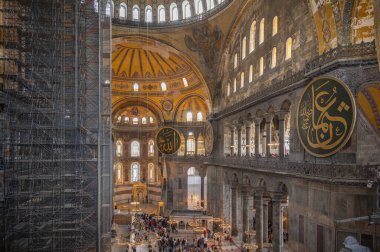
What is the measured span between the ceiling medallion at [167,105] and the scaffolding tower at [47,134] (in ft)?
49.9

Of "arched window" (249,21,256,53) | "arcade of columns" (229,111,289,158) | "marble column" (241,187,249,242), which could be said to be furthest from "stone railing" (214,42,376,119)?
"marble column" (241,187,249,242)

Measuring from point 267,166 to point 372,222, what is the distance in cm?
596

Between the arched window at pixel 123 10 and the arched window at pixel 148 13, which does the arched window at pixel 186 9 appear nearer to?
the arched window at pixel 148 13

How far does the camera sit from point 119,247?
18.0 metres

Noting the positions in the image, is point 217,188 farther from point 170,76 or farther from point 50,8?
point 50,8

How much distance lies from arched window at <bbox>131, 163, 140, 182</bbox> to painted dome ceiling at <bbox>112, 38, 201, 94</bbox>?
8.33 metres

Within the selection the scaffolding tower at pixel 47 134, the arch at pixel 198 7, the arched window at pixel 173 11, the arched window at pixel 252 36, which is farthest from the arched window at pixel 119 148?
the scaffolding tower at pixel 47 134

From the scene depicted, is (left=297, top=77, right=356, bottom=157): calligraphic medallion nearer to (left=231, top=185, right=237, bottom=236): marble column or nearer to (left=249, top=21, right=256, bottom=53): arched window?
(left=249, top=21, right=256, bottom=53): arched window

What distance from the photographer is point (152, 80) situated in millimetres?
28969

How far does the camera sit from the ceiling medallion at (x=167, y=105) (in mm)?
29156

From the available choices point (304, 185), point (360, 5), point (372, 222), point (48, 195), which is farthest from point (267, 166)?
point (48, 195)

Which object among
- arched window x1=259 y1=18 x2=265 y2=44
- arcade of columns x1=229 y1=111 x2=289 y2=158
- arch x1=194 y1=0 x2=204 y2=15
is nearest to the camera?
arcade of columns x1=229 y1=111 x2=289 y2=158

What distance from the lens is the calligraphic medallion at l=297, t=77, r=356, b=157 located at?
8.61 m

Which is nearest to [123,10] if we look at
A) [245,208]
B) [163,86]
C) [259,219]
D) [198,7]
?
[198,7]
